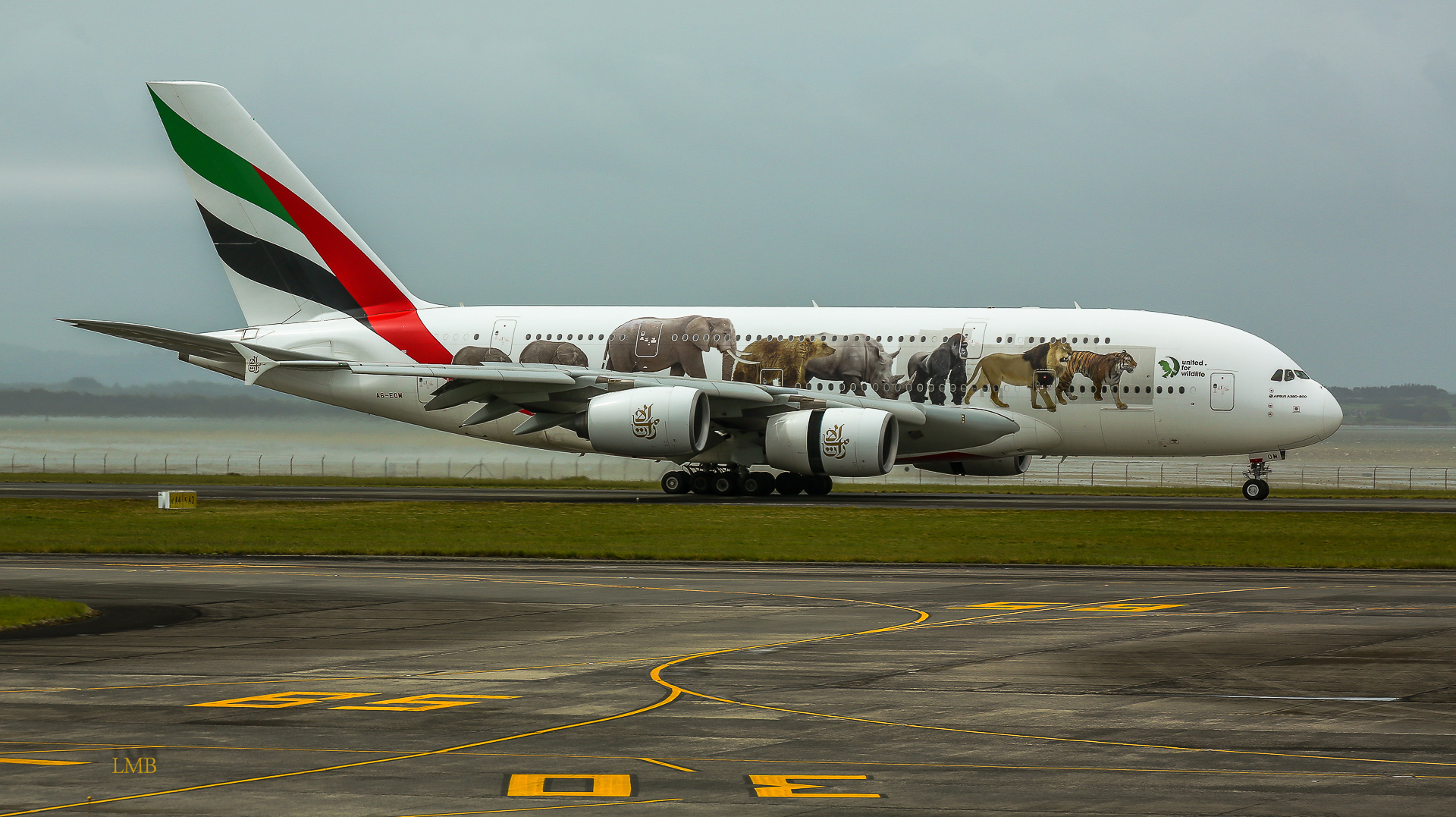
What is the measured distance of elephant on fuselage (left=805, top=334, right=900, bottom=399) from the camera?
134 ft

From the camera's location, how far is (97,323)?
36.7m

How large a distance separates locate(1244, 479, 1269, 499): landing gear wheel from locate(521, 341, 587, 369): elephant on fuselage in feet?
63.0

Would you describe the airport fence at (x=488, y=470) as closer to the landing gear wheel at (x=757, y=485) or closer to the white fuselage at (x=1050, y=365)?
the white fuselage at (x=1050, y=365)

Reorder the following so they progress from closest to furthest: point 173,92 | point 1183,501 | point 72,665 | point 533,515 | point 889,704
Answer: point 889,704 < point 72,665 < point 533,515 < point 1183,501 < point 173,92

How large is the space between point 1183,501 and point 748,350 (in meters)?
12.8

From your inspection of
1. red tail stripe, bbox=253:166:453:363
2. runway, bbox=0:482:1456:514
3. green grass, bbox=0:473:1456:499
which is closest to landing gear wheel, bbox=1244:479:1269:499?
runway, bbox=0:482:1456:514

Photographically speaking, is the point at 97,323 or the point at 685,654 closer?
the point at 685,654

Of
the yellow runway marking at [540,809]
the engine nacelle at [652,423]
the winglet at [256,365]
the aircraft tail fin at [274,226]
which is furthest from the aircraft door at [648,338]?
the yellow runway marking at [540,809]

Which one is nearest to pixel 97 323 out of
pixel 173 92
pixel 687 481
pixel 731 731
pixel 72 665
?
pixel 173 92

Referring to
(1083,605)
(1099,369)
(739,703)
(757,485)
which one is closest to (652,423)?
(757,485)

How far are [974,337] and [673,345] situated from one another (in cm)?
858

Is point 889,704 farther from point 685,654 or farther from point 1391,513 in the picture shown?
point 1391,513

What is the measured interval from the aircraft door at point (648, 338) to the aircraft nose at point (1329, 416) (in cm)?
1831

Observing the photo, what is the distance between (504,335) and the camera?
144 ft
